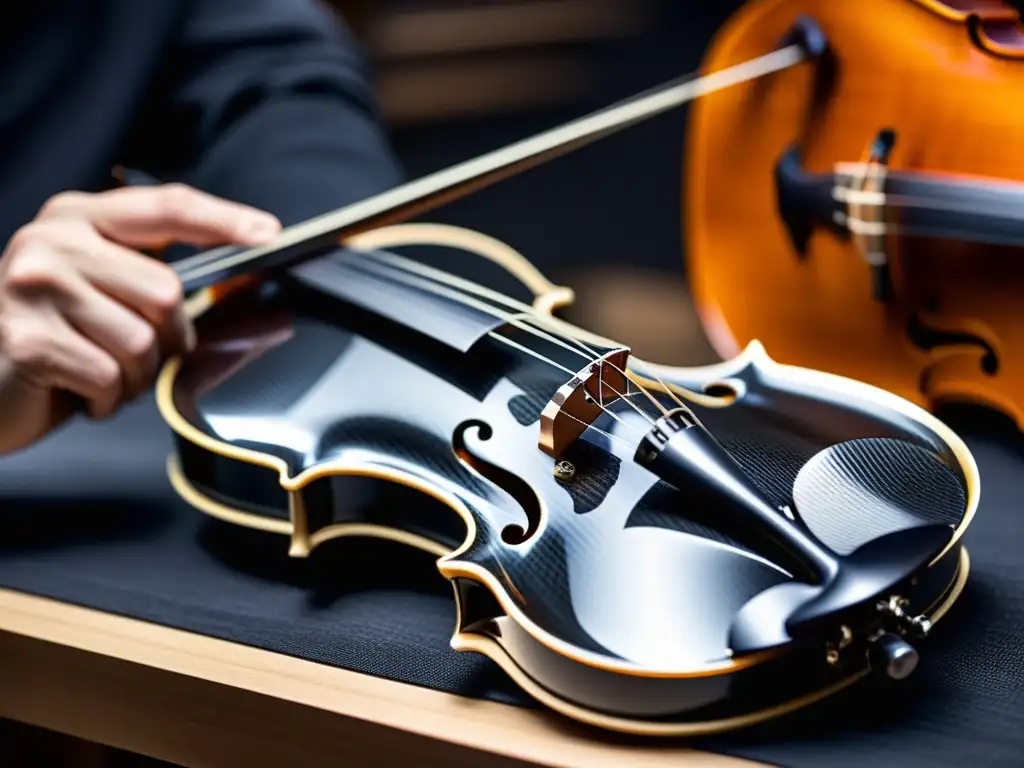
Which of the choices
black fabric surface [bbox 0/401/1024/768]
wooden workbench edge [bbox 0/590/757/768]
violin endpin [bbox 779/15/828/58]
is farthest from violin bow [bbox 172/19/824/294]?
wooden workbench edge [bbox 0/590/757/768]

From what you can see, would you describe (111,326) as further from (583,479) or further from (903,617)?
(903,617)

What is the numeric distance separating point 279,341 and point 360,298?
0.20 feet

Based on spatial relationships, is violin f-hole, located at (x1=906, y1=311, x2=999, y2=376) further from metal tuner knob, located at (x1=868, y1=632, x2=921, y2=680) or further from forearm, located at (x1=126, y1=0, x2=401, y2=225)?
forearm, located at (x1=126, y1=0, x2=401, y2=225)

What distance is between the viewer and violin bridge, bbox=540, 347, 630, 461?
0.42 m

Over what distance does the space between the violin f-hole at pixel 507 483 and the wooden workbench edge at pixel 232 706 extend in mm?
69

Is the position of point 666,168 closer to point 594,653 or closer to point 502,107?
point 502,107

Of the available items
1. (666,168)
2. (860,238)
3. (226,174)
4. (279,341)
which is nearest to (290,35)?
(226,174)

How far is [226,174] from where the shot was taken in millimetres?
868

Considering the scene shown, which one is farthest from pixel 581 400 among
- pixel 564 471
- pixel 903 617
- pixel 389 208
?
pixel 389 208

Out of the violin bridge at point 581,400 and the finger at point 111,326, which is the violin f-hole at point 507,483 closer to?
the violin bridge at point 581,400

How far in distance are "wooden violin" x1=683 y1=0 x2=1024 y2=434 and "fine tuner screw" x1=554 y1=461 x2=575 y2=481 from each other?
27 cm

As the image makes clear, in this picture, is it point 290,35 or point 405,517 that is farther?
point 290,35

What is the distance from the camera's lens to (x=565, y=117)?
1.61 metres

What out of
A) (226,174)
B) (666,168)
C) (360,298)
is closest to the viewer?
(360,298)
